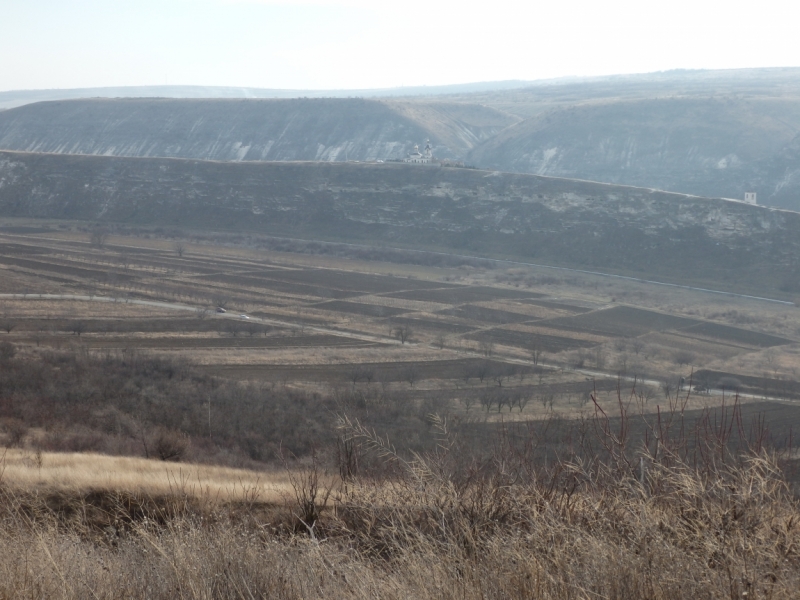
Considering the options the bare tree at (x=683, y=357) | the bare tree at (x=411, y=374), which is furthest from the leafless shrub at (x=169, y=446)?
the bare tree at (x=683, y=357)

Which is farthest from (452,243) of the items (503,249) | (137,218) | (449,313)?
(137,218)

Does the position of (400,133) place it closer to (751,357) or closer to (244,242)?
(244,242)

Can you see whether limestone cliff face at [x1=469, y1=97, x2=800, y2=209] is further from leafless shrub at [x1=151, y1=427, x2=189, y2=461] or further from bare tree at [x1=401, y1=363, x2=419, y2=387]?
leafless shrub at [x1=151, y1=427, x2=189, y2=461]

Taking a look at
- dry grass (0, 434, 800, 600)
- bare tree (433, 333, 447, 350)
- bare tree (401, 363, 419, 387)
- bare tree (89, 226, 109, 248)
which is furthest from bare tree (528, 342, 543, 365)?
bare tree (89, 226, 109, 248)

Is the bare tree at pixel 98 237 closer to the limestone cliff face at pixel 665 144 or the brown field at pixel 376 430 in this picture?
the brown field at pixel 376 430

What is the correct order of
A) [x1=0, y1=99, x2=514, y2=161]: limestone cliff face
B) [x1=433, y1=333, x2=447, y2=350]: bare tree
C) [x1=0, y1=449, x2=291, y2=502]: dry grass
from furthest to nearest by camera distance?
[x1=0, y1=99, x2=514, y2=161]: limestone cliff face, [x1=433, y1=333, x2=447, y2=350]: bare tree, [x1=0, y1=449, x2=291, y2=502]: dry grass

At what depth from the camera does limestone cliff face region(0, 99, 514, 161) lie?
358ft

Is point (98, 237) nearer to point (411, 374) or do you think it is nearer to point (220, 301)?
point (220, 301)

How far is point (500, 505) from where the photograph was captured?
6.46 m

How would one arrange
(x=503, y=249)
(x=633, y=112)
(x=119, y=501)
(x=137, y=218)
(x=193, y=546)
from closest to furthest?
(x=193, y=546) → (x=119, y=501) → (x=503, y=249) → (x=137, y=218) → (x=633, y=112)

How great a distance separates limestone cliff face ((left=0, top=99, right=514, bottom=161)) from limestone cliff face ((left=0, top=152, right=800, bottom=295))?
2706 centimetres

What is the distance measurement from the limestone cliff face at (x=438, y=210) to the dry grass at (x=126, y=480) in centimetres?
4969

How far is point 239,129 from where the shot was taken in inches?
4609

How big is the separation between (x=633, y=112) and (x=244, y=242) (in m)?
66.5
